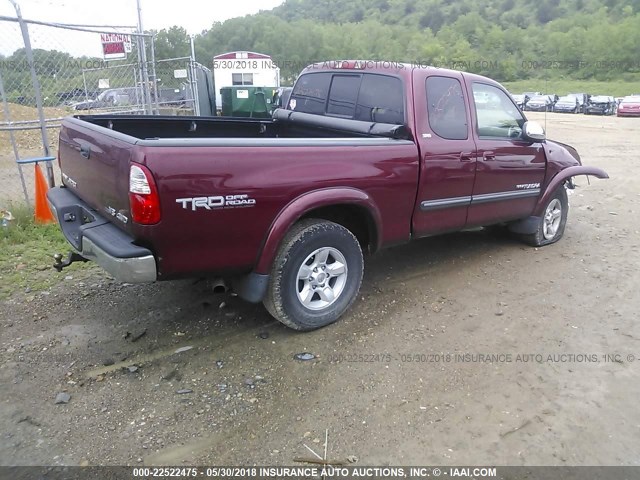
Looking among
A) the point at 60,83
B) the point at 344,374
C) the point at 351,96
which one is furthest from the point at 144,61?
the point at 344,374

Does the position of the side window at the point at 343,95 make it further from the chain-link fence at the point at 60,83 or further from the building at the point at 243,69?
the building at the point at 243,69

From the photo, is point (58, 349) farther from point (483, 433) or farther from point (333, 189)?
point (483, 433)

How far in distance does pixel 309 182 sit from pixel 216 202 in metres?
A: 0.70

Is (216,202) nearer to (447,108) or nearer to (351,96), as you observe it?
(351,96)

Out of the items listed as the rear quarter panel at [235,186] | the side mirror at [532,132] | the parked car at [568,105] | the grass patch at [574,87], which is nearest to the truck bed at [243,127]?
the rear quarter panel at [235,186]

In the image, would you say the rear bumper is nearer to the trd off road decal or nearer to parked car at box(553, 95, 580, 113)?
the trd off road decal

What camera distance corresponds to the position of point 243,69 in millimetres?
24797

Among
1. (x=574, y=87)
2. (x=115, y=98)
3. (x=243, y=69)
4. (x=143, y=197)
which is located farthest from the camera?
(x=574, y=87)

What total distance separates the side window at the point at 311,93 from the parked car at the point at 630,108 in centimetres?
3344

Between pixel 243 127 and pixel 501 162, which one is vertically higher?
pixel 243 127

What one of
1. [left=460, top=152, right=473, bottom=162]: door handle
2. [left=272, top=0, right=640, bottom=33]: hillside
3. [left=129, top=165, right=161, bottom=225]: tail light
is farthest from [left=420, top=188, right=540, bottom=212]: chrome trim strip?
[left=272, top=0, right=640, bottom=33]: hillside

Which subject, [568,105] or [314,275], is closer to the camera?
[314,275]

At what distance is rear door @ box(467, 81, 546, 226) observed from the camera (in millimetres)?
4734

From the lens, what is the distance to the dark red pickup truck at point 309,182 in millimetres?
3020
